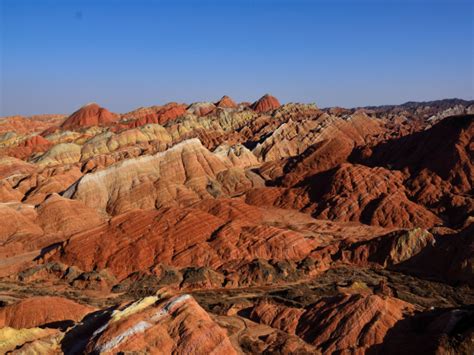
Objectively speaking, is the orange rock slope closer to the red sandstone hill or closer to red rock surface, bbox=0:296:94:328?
red rock surface, bbox=0:296:94:328

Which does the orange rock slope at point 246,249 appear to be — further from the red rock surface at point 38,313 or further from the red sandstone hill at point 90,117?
the red sandstone hill at point 90,117

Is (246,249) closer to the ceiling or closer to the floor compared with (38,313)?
closer to the floor

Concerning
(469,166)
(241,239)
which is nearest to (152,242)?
(241,239)

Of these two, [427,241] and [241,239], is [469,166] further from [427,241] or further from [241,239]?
[241,239]

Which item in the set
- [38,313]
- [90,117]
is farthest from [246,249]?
[90,117]

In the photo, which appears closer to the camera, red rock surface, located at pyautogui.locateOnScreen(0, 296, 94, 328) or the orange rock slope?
the orange rock slope

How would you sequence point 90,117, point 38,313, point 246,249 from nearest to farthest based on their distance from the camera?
1. point 38,313
2. point 246,249
3. point 90,117

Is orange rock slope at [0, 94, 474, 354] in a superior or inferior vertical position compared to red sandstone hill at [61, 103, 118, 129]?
inferior

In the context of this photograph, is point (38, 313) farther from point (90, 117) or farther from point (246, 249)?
point (90, 117)

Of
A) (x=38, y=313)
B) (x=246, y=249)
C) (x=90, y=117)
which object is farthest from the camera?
(x=90, y=117)

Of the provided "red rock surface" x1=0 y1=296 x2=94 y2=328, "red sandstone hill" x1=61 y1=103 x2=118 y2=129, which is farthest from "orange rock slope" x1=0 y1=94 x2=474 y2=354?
"red sandstone hill" x1=61 y1=103 x2=118 y2=129

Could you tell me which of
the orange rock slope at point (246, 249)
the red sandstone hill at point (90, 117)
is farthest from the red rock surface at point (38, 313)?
the red sandstone hill at point (90, 117)
